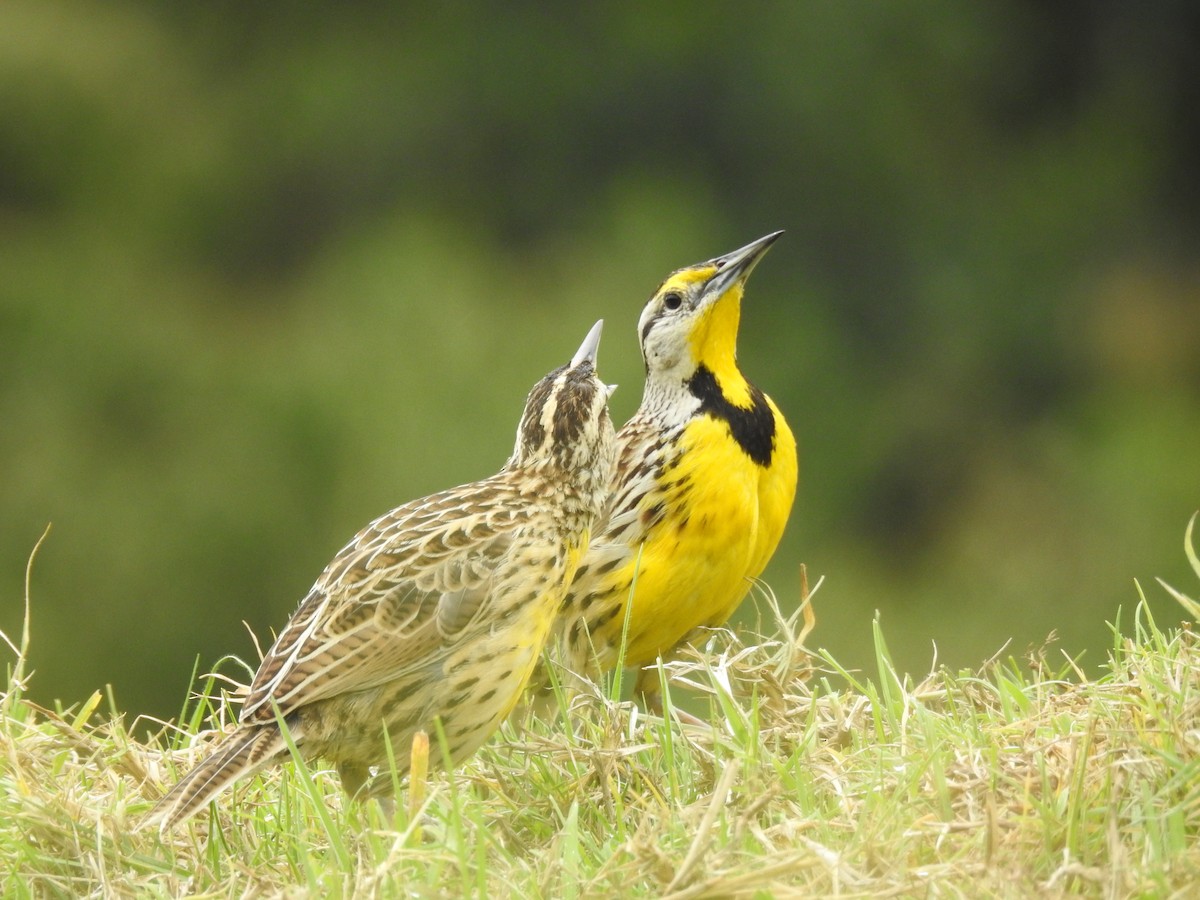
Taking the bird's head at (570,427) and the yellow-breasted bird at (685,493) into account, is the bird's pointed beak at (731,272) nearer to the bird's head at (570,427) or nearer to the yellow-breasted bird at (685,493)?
the yellow-breasted bird at (685,493)

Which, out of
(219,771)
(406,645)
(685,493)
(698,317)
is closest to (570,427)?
(685,493)

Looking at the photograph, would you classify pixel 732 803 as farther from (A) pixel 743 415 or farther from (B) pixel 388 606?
(A) pixel 743 415

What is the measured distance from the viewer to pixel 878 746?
280cm

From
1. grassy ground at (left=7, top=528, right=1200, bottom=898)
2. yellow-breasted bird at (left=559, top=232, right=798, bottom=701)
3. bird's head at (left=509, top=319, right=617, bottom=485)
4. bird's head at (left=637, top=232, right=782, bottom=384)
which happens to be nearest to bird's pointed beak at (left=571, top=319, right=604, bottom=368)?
bird's head at (left=509, top=319, right=617, bottom=485)

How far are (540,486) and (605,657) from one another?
0.60 m

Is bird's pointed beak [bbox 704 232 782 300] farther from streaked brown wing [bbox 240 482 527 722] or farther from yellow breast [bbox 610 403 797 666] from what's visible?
streaked brown wing [bbox 240 482 527 722]

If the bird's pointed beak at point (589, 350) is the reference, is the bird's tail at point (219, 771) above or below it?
below

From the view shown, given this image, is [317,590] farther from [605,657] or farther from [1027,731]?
[1027,731]

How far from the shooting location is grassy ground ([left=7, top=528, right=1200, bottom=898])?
232cm

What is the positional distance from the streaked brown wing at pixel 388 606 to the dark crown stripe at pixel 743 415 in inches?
33.4

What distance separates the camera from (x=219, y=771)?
2.73m

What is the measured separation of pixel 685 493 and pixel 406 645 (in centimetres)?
98

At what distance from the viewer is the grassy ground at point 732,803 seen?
2324 mm

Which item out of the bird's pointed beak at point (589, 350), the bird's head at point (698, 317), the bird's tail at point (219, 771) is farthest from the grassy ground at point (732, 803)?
the bird's head at point (698, 317)
